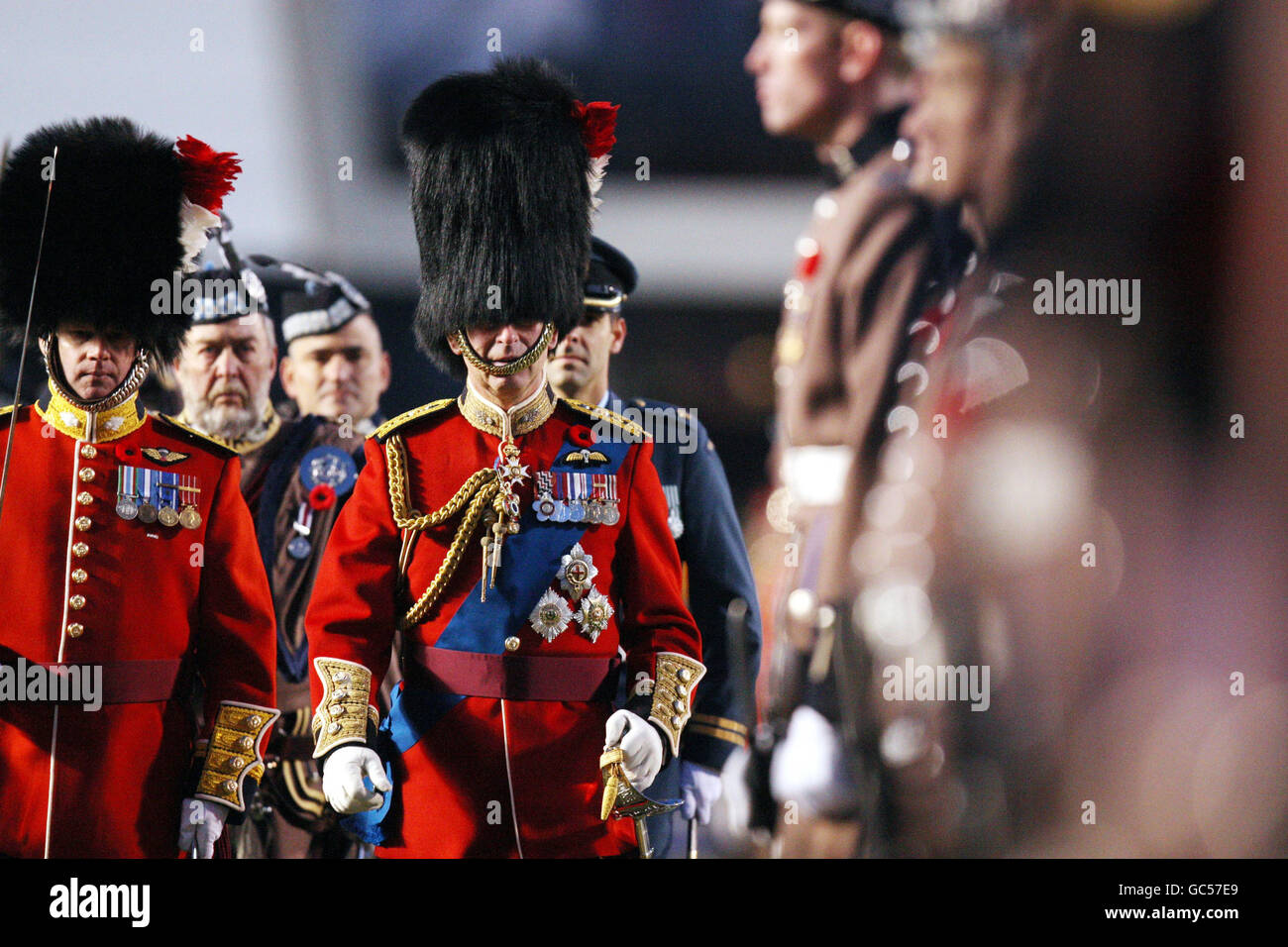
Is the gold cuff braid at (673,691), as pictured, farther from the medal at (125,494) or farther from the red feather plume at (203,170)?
Answer: the red feather plume at (203,170)

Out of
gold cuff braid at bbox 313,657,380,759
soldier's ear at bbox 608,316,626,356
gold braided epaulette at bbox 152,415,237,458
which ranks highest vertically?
soldier's ear at bbox 608,316,626,356

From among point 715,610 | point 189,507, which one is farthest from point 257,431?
point 715,610

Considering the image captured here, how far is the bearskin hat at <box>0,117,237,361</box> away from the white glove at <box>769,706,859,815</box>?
74.7 inches

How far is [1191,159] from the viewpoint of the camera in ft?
13.3

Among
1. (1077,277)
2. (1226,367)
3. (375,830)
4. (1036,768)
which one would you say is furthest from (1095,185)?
(375,830)

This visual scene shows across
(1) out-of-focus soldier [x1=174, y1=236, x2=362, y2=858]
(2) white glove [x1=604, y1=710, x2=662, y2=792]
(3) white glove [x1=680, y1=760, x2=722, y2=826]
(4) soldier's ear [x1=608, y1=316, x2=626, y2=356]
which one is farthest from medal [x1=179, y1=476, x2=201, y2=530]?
(3) white glove [x1=680, y1=760, x2=722, y2=826]

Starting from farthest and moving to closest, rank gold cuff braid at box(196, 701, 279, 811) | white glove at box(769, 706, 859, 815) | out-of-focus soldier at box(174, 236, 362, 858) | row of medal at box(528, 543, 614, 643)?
white glove at box(769, 706, 859, 815) → out-of-focus soldier at box(174, 236, 362, 858) → row of medal at box(528, 543, 614, 643) → gold cuff braid at box(196, 701, 279, 811)

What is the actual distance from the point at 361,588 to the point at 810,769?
142 cm

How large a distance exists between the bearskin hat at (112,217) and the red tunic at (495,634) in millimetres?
667

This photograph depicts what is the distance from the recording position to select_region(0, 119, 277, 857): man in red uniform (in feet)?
9.77

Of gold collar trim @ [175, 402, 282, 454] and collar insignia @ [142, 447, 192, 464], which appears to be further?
gold collar trim @ [175, 402, 282, 454]

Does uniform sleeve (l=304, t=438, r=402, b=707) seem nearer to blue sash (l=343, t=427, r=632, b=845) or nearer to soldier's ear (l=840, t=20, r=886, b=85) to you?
blue sash (l=343, t=427, r=632, b=845)
